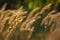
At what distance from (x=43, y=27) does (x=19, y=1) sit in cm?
104

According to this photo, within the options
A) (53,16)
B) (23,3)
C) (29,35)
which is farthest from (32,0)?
(53,16)

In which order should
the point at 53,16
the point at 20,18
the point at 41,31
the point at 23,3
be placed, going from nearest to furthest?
the point at 53,16
the point at 20,18
the point at 41,31
the point at 23,3

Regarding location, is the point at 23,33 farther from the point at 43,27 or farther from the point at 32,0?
the point at 32,0

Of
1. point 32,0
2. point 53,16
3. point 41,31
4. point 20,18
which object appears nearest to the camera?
point 53,16

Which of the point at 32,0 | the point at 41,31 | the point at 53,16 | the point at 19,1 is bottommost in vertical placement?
the point at 53,16

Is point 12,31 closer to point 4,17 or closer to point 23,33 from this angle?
point 4,17

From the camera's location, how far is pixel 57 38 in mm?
2285

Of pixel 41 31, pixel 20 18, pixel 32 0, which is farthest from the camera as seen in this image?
pixel 32 0

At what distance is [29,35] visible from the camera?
2299mm

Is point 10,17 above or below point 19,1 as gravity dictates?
below

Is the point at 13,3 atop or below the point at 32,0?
atop

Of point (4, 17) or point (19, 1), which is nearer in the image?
point (4, 17)

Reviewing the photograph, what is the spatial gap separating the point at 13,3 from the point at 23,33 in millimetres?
1034

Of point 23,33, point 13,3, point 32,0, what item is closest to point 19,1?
point 13,3
